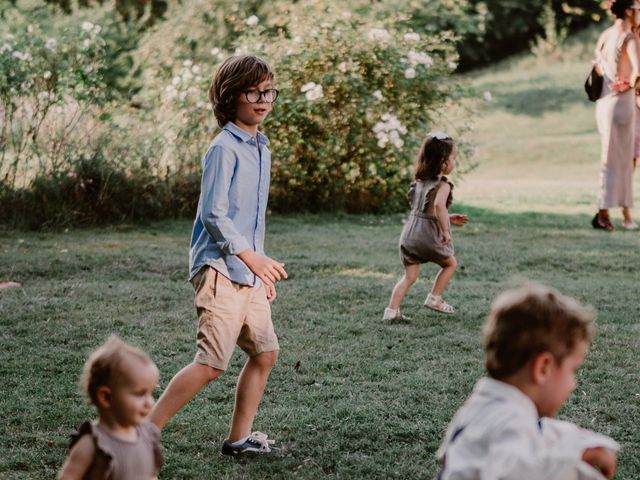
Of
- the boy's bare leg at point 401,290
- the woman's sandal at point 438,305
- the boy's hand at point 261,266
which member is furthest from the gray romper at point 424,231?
the boy's hand at point 261,266

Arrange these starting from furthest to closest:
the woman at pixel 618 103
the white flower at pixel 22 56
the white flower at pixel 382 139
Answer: the white flower at pixel 382 139
the white flower at pixel 22 56
the woman at pixel 618 103

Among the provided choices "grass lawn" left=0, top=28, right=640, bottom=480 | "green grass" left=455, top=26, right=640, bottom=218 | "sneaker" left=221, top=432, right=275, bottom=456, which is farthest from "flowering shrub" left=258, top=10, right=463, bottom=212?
"sneaker" left=221, top=432, right=275, bottom=456

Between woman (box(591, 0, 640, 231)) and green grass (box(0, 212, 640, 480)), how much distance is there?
1.64ft

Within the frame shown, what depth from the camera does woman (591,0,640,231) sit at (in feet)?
30.4

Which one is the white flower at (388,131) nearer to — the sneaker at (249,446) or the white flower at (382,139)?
the white flower at (382,139)

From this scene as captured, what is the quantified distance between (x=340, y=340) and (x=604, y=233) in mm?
5026

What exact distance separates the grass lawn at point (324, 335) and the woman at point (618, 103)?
1.93 feet

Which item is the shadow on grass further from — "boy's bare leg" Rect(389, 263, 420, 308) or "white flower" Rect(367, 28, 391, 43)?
"boy's bare leg" Rect(389, 263, 420, 308)

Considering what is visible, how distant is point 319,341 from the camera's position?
5.55m

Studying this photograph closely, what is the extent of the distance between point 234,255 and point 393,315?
2.73 meters

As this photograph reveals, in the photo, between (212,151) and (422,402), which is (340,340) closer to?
(422,402)

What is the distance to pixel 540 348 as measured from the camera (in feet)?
6.97

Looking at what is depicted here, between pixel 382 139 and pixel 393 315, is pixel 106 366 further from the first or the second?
pixel 382 139

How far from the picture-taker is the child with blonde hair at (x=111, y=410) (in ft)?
7.42
